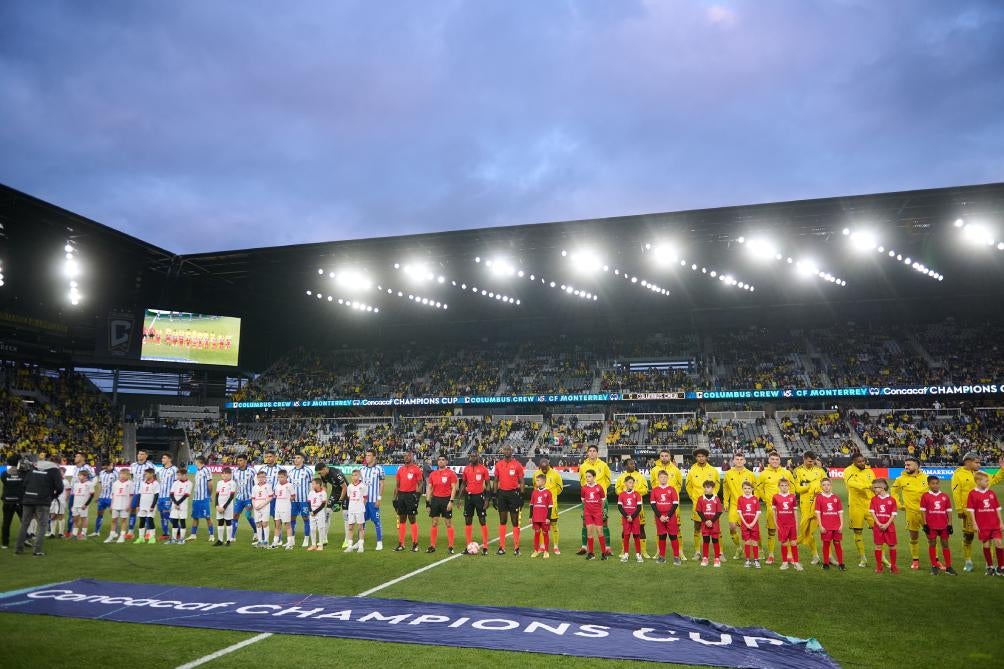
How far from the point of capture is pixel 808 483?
11023 millimetres

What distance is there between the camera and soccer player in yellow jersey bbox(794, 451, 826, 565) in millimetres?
10852

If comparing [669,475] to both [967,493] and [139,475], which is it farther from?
[139,475]

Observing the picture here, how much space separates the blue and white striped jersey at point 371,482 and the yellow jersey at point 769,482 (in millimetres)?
7234

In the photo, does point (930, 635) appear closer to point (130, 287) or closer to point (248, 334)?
point (130, 287)

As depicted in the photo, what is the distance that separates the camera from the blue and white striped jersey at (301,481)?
42.3 feet

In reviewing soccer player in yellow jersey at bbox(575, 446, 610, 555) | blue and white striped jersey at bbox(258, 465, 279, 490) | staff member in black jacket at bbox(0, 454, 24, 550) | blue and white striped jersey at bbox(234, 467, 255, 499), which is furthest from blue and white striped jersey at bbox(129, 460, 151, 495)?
soccer player in yellow jersey at bbox(575, 446, 610, 555)

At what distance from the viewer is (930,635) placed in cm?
652

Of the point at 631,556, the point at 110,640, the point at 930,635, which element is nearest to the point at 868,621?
the point at 930,635

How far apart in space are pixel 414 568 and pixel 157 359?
35.4 meters

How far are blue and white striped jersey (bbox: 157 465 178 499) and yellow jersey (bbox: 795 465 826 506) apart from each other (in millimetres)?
12578

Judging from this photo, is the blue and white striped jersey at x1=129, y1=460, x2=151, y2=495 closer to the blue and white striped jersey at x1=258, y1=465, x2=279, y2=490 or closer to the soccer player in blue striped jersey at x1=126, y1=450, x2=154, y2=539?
the soccer player in blue striped jersey at x1=126, y1=450, x2=154, y2=539

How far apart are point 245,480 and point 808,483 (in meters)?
11.2

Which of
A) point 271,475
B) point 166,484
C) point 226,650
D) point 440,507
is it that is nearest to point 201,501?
point 166,484

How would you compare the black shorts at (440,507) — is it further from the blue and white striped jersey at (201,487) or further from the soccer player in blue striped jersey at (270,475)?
the blue and white striped jersey at (201,487)
